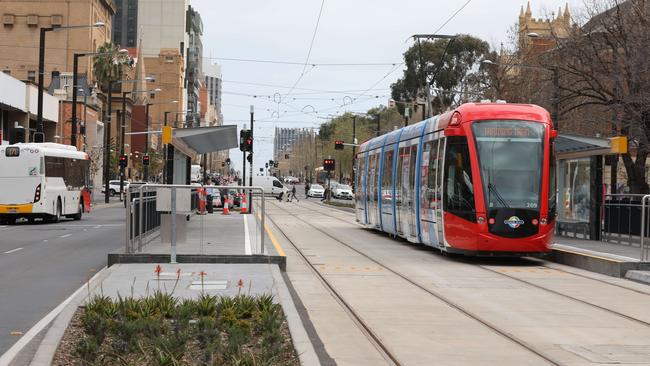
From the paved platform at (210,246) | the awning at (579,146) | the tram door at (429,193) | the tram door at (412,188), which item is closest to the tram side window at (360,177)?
the tram door at (412,188)

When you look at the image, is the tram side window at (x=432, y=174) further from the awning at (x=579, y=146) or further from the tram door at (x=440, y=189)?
the awning at (x=579, y=146)

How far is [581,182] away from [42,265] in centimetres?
1458

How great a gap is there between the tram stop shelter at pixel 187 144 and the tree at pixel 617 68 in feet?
45.8

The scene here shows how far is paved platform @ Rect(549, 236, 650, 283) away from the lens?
18547 millimetres

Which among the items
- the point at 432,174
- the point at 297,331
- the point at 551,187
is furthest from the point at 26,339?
the point at 432,174

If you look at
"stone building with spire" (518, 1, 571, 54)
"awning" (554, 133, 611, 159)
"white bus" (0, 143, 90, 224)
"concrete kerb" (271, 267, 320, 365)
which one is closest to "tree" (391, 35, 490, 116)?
"stone building with spire" (518, 1, 571, 54)

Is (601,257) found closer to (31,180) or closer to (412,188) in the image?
(412,188)

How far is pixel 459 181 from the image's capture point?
20.8 metres

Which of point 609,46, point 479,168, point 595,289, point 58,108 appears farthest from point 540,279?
point 58,108

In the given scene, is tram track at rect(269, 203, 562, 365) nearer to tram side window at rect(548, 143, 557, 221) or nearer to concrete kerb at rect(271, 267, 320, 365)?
concrete kerb at rect(271, 267, 320, 365)

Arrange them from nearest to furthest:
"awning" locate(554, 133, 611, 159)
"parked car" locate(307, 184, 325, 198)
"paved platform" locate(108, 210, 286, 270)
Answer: "paved platform" locate(108, 210, 286, 270), "awning" locate(554, 133, 611, 159), "parked car" locate(307, 184, 325, 198)

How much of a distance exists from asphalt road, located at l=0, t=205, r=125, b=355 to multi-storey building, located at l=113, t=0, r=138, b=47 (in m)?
149

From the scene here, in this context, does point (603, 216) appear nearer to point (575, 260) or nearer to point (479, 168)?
point (575, 260)

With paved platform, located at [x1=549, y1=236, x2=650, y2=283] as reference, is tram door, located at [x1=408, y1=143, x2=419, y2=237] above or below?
above
